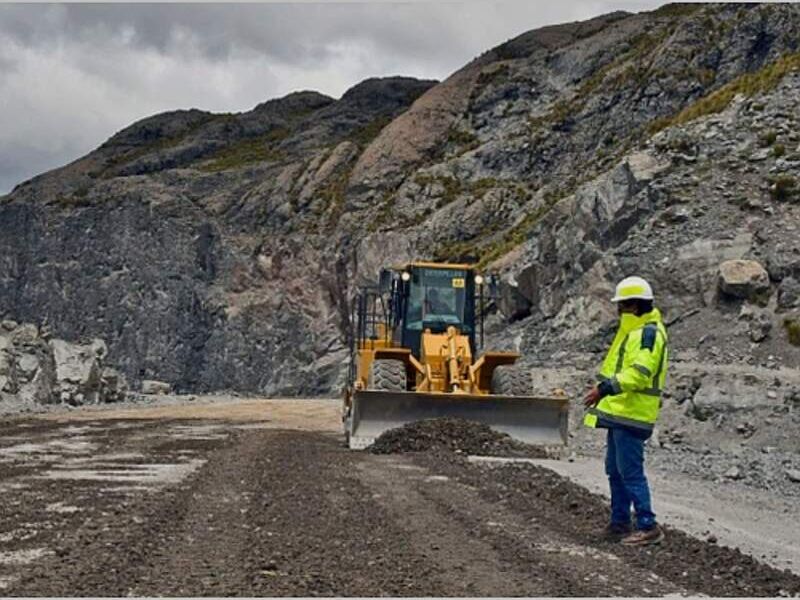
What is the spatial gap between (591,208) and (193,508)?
25575 millimetres

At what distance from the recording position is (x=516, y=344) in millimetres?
32031

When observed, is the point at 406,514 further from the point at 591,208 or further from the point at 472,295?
the point at 591,208

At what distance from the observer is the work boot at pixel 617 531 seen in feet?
25.3

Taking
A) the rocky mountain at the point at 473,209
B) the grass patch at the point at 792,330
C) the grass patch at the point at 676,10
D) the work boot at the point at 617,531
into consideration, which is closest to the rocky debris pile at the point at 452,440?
the work boot at the point at 617,531

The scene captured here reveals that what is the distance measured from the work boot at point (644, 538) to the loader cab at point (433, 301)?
1083 centimetres

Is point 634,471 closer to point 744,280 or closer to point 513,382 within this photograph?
point 513,382

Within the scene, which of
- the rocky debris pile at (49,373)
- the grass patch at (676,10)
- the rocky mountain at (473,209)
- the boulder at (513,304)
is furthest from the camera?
the grass patch at (676,10)

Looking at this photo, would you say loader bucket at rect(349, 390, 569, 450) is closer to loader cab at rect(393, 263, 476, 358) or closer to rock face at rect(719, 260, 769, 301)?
loader cab at rect(393, 263, 476, 358)

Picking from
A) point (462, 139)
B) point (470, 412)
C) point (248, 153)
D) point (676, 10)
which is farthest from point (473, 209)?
point (248, 153)

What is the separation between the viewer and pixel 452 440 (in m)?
15.4

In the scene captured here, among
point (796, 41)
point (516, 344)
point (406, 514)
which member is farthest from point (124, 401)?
point (406, 514)

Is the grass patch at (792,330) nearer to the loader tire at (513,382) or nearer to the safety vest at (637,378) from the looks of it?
→ the loader tire at (513,382)

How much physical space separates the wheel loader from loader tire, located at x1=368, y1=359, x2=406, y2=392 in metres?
0.02

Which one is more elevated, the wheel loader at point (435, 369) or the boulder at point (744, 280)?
the boulder at point (744, 280)
